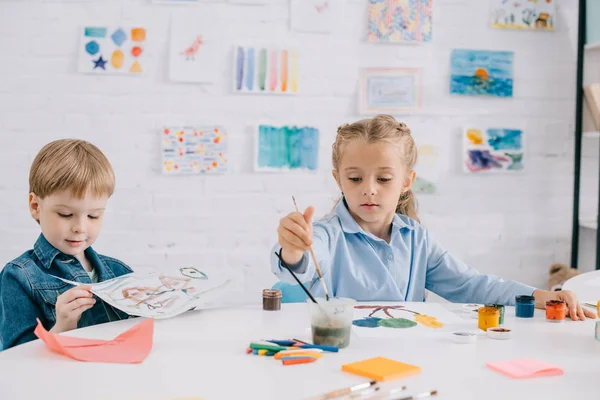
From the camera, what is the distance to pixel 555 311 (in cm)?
142

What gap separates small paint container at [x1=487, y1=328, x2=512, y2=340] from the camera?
124 cm

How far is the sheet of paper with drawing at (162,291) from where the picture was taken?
1.33 metres

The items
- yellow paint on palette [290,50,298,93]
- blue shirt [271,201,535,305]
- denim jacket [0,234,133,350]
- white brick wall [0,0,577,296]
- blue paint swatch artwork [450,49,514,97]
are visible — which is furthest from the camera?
blue paint swatch artwork [450,49,514,97]

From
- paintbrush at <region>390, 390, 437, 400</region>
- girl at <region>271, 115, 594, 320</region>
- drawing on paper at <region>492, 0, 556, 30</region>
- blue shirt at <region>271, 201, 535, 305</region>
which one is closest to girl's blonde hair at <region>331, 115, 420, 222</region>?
girl at <region>271, 115, 594, 320</region>

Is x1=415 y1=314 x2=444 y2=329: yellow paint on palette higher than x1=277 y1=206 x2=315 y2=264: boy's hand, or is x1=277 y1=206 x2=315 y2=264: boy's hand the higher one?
x1=277 y1=206 x2=315 y2=264: boy's hand

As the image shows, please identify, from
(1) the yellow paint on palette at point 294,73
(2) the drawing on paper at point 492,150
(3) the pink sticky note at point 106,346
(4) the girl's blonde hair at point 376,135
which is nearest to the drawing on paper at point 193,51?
(1) the yellow paint on palette at point 294,73

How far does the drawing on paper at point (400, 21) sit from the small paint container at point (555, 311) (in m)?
1.99

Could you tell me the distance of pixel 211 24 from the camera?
3.09 m

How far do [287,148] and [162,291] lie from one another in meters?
1.77

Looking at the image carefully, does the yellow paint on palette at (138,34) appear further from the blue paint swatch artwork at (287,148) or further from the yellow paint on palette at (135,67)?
the blue paint swatch artwork at (287,148)

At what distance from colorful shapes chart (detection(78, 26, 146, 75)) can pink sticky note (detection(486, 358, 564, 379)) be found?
2.37 metres

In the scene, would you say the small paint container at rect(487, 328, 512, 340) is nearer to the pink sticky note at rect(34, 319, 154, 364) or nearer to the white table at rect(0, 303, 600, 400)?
the white table at rect(0, 303, 600, 400)

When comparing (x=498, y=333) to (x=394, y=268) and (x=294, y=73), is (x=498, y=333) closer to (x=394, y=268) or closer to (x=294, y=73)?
(x=394, y=268)

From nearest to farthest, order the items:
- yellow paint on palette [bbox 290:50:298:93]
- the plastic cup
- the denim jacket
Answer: the plastic cup → the denim jacket → yellow paint on palette [bbox 290:50:298:93]
